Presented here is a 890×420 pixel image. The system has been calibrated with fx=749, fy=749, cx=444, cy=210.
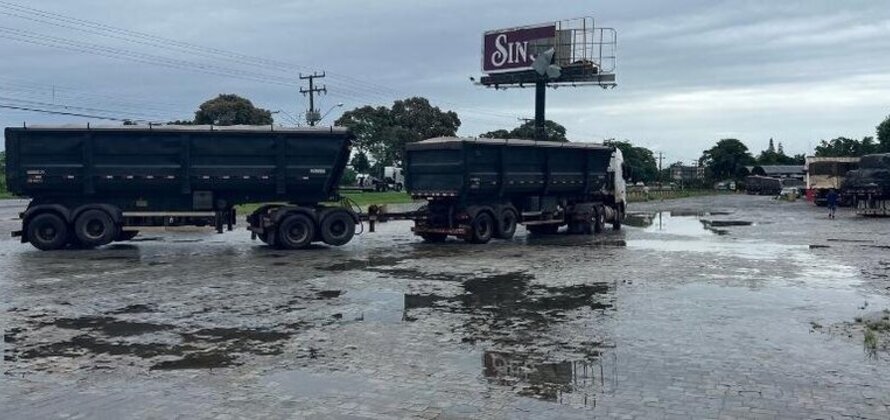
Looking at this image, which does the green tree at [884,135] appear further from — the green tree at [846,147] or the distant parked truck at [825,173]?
the distant parked truck at [825,173]

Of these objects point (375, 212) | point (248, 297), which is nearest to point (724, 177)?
point (375, 212)

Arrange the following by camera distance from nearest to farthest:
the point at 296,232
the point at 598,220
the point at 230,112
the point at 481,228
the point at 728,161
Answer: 1. the point at 296,232
2. the point at 481,228
3. the point at 598,220
4. the point at 230,112
5. the point at 728,161

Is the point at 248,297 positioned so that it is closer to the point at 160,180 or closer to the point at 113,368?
the point at 113,368

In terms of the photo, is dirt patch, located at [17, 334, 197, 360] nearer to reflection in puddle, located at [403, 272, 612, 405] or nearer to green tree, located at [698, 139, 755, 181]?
reflection in puddle, located at [403, 272, 612, 405]

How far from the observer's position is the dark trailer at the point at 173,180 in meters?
18.4

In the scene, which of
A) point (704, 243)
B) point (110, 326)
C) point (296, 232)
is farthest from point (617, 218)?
point (110, 326)

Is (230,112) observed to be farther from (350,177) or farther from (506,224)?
(506,224)

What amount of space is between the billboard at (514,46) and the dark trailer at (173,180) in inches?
1384

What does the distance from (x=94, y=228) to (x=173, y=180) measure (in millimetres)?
2246

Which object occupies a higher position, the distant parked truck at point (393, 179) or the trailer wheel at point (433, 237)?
the distant parked truck at point (393, 179)

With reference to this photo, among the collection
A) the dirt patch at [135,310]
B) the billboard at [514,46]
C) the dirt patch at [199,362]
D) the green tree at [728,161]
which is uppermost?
the billboard at [514,46]

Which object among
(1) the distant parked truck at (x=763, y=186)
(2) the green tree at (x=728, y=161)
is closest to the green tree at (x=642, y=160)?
(2) the green tree at (x=728, y=161)

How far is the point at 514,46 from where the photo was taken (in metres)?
53.7

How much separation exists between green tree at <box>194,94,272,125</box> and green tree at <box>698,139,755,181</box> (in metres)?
64.3
